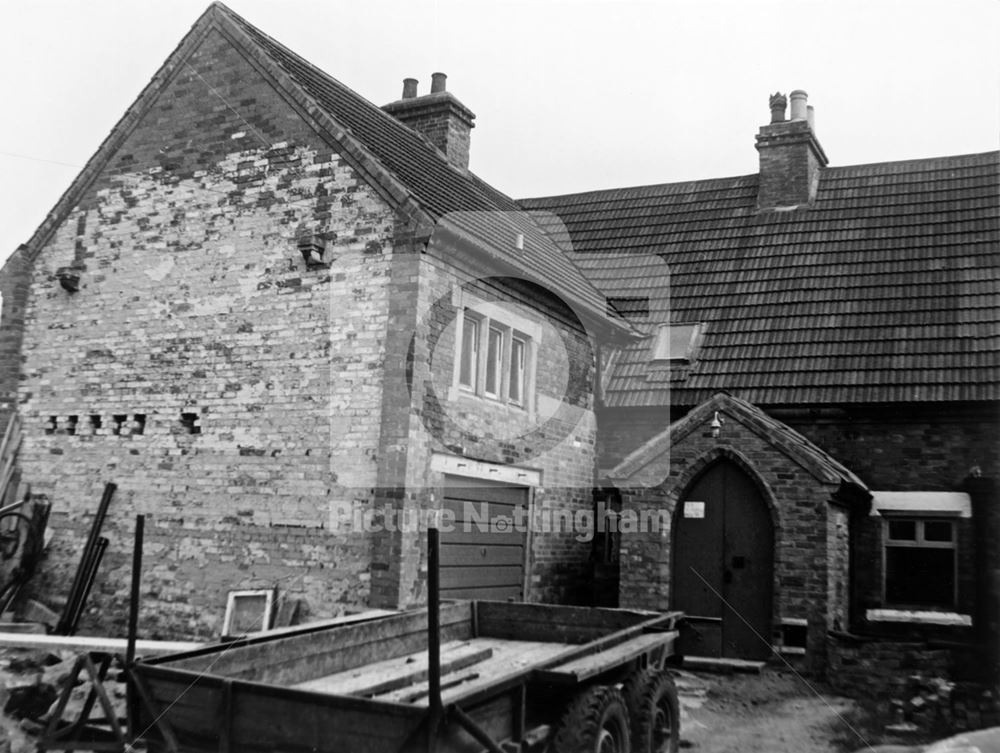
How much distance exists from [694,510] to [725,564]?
31.6 inches

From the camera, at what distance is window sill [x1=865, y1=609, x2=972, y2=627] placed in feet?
41.4

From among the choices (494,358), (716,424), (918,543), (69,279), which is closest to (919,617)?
(918,543)

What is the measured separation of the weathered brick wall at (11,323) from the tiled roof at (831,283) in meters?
8.75

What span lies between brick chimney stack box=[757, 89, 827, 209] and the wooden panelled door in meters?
7.45

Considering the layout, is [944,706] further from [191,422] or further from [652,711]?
[191,422]

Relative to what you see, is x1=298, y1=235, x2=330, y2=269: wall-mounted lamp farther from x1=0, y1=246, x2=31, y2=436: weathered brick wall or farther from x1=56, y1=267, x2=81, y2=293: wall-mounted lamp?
x1=0, y1=246, x2=31, y2=436: weathered brick wall

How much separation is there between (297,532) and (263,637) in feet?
14.9

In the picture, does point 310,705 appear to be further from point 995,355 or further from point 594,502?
point 995,355

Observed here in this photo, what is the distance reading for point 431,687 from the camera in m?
4.49

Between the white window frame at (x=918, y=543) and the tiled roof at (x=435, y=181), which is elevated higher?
the tiled roof at (x=435, y=181)

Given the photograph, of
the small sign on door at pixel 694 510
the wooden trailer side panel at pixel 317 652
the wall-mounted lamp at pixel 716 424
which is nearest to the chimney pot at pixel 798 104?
the wall-mounted lamp at pixel 716 424

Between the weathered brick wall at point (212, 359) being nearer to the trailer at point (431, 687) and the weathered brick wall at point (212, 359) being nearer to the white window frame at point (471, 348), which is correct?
the white window frame at point (471, 348)

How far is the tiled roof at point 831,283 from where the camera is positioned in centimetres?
1373

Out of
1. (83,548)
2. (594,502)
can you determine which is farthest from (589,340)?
(83,548)
